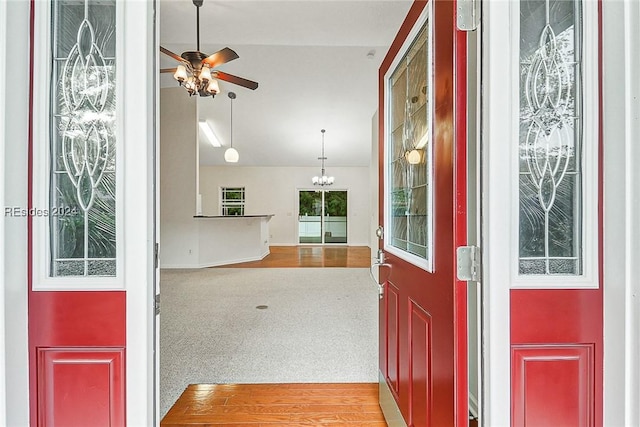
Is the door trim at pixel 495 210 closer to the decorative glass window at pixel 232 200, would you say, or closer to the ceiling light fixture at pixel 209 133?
the ceiling light fixture at pixel 209 133

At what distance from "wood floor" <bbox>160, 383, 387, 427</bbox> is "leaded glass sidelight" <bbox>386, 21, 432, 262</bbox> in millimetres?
1024

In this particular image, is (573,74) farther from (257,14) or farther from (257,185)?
(257,185)

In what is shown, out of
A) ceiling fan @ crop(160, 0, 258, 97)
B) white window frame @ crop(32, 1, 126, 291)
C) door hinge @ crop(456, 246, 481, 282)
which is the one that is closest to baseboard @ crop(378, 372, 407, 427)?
door hinge @ crop(456, 246, 481, 282)

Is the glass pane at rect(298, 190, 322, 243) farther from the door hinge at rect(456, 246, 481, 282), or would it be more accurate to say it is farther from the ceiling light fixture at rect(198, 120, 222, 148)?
the door hinge at rect(456, 246, 481, 282)

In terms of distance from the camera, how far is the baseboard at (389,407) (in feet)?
5.04

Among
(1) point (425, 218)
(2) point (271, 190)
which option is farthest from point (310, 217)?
(1) point (425, 218)

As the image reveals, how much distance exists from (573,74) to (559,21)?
169mm

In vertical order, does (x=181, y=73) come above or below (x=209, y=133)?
below

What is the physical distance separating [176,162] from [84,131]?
5.79m

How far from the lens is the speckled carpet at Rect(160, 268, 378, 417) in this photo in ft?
7.71

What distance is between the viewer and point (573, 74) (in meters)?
1.01

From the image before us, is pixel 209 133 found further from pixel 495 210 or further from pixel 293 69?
pixel 495 210

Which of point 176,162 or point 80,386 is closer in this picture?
point 80,386

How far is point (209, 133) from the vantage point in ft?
26.8
